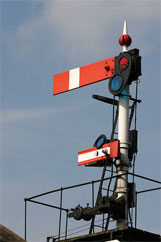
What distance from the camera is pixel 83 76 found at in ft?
70.3

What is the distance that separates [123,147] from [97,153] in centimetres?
79

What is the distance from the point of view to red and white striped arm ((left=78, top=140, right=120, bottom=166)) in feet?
63.3

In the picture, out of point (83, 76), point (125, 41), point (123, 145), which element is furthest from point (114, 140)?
point (125, 41)

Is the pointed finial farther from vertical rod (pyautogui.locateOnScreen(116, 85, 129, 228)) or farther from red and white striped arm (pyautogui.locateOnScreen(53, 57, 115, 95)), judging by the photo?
vertical rod (pyautogui.locateOnScreen(116, 85, 129, 228))

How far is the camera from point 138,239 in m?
17.3

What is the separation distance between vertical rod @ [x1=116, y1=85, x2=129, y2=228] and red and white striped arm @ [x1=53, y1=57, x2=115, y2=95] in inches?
39.3

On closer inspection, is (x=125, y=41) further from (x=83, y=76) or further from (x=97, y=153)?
(x=97, y=153)

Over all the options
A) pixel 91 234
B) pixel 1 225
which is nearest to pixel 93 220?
pixel 91 234

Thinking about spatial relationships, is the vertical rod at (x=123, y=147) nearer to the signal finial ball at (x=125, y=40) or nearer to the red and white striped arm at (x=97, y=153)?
the red and white striped arm at (x=97, y=153)

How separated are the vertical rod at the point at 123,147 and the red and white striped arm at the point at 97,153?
0.26 metres

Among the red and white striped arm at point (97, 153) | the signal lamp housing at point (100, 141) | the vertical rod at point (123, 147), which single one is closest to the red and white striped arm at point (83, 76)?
the vertical rod at point (123, 147)

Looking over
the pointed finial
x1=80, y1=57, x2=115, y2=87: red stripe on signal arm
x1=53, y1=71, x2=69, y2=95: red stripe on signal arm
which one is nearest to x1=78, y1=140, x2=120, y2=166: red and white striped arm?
x1=80, y1=57, x2=115, y2=87: red stripe on signal arm

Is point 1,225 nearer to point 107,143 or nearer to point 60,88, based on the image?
point 107,143

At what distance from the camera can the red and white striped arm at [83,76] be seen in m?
20.8
